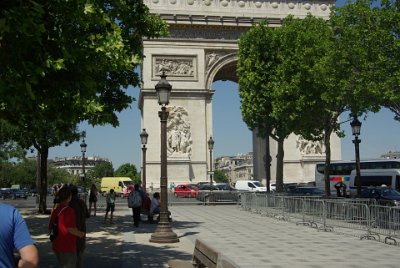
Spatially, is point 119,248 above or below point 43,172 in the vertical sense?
below

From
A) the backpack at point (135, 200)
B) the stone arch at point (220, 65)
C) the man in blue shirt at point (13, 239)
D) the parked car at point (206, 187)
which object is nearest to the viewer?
the man in blue shirt at point (13, 239)

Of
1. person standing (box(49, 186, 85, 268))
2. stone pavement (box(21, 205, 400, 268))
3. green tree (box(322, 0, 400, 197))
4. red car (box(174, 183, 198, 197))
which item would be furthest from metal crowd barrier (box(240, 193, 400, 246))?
red car (box(174, 183, 198, 197))

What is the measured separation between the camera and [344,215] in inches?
699

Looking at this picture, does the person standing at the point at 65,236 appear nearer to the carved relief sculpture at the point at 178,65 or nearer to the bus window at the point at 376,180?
Answer: the bus window at the point at 376,180

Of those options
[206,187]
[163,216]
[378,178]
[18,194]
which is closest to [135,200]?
[163,216]

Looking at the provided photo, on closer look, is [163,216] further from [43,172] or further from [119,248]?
[43,172]

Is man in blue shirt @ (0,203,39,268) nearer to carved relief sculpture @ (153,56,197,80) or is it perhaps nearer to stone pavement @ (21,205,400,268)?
stone pavement @ (21,205,400,268)

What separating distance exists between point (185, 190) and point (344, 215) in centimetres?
2576

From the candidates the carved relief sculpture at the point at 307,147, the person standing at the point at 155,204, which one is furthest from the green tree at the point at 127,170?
the person standing at the point at 155,204

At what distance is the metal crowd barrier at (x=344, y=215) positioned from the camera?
15195 millimetres

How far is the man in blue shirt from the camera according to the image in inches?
146

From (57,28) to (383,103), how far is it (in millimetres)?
15092

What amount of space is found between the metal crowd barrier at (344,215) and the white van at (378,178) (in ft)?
52.2

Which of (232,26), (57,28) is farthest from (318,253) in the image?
(232,26)
